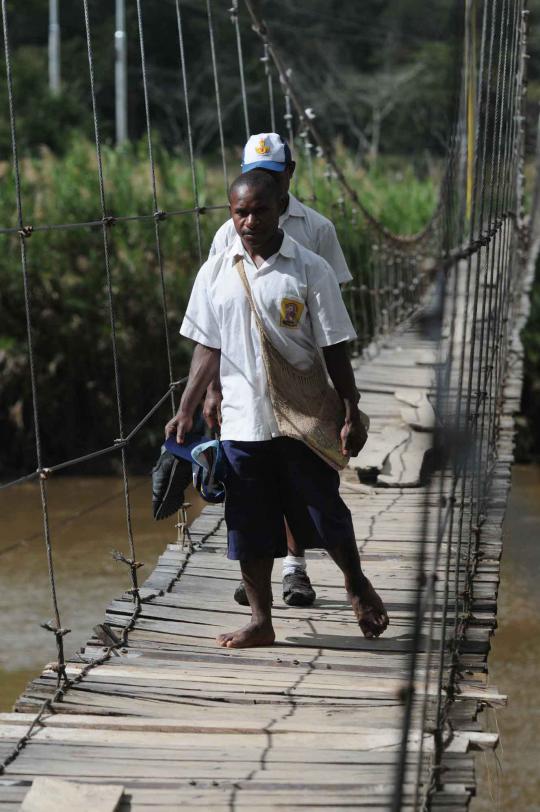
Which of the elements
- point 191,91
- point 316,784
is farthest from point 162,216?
point 191,91

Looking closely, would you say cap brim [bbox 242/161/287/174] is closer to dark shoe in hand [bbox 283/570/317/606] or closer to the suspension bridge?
the suspension bridge

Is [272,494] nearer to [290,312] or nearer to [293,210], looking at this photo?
[290,312]

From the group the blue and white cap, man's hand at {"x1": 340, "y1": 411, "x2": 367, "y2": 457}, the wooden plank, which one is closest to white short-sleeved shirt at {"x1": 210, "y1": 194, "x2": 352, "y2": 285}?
the blue and white cap

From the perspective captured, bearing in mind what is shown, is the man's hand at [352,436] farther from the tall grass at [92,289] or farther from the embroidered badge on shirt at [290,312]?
the tall grass at [92,289]

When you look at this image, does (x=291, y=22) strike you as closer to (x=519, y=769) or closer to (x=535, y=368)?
(x=535, y=368)

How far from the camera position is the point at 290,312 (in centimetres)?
206

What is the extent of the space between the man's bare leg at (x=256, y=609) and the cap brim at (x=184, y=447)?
19 cm

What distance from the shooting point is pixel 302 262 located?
208 cm

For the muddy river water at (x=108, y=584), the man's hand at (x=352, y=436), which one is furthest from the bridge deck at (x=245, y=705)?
the muddy river water at (x=108, y=584)

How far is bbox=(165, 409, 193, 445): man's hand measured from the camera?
2156mm

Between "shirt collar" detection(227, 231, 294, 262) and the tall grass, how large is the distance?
715 cm

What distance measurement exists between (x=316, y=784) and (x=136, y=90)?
1854 centimetres

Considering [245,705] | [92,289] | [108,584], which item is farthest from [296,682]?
[92,289]

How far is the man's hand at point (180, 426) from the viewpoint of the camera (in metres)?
2.16
